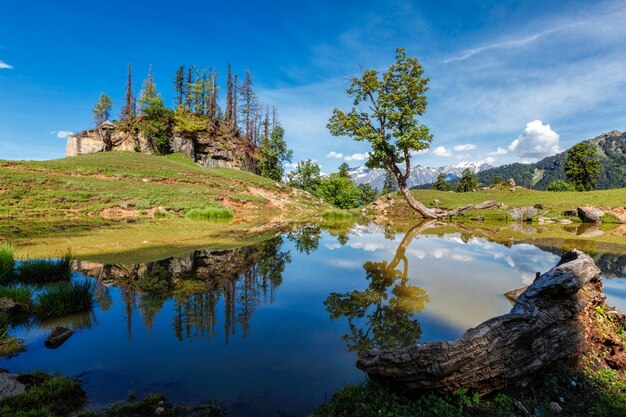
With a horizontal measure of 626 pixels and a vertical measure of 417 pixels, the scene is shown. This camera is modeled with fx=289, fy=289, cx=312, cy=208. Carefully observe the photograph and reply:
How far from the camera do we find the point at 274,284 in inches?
361

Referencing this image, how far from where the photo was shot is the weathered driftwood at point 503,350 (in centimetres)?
396

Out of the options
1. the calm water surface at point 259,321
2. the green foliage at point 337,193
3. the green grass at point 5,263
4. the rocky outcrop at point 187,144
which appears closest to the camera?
the calm water surface at point 259,321

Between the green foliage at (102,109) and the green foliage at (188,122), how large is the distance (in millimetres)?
52198

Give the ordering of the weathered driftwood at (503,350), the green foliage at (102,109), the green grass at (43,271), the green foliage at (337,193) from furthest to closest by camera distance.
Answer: the green foliage at (102,109) < the green foliage at (337,193) < the green grass at (43,271) < the weathered driftwood at (503,350)

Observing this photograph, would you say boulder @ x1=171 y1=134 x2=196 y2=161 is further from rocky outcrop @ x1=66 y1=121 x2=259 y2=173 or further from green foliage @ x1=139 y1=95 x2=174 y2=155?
green foliage @ x1=139 y1=95 x2=174 y2=155

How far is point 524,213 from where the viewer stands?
1412 inches

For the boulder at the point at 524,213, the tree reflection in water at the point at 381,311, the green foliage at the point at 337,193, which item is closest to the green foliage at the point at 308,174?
the green foliage at the point at 337,193

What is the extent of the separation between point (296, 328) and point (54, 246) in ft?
43.4

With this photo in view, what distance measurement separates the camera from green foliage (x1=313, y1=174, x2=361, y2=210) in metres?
64.8

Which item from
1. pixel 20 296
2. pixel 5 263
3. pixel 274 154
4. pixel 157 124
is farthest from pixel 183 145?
pixel 20 296

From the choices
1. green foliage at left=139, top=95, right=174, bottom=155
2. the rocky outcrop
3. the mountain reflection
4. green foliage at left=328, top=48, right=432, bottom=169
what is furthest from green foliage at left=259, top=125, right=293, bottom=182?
the mountain reflection

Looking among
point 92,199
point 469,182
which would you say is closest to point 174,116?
point 92,199

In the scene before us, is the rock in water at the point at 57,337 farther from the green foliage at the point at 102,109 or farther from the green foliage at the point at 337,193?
the green foliage at the point at 102,109

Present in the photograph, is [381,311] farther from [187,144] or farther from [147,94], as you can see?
[147,94]
